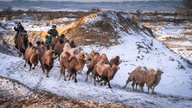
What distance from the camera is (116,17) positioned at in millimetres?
26359

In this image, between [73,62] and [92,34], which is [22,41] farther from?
[92,34]

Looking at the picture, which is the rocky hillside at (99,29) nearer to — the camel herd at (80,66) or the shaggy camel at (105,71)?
the camel herd at (80,66)

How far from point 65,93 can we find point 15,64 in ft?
14.0

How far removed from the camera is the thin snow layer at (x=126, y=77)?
10836 mm

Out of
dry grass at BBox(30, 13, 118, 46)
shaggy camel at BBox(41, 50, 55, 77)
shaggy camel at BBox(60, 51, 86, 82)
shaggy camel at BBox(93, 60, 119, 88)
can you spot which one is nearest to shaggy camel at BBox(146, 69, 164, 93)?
shaggy camel at BBox(93, 60, 119, 88)

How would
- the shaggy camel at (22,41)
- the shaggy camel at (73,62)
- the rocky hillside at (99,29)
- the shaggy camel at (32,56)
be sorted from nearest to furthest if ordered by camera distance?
the shaggy camel at (73,62)
the shaggy camel at (32,56)
the shaggy camel at (22,41)
the rocky hillside at (99,29)

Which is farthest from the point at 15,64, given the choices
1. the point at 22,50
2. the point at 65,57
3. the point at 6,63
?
the point at 22,50

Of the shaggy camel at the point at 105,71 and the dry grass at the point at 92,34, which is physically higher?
the dry grass at the point at 92,34

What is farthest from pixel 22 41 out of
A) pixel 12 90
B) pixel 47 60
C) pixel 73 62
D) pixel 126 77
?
pixel 12 90

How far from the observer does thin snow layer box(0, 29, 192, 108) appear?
1084cm

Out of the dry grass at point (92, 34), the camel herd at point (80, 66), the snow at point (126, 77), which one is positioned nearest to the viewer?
the snow at point (126, 77)

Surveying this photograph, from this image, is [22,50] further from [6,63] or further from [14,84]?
[14,84]

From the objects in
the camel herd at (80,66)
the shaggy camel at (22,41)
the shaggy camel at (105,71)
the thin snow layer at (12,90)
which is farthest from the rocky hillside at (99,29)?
the thin snow layer at (12,90)

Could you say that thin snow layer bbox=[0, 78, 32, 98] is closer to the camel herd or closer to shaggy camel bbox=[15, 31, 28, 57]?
the camel herd
